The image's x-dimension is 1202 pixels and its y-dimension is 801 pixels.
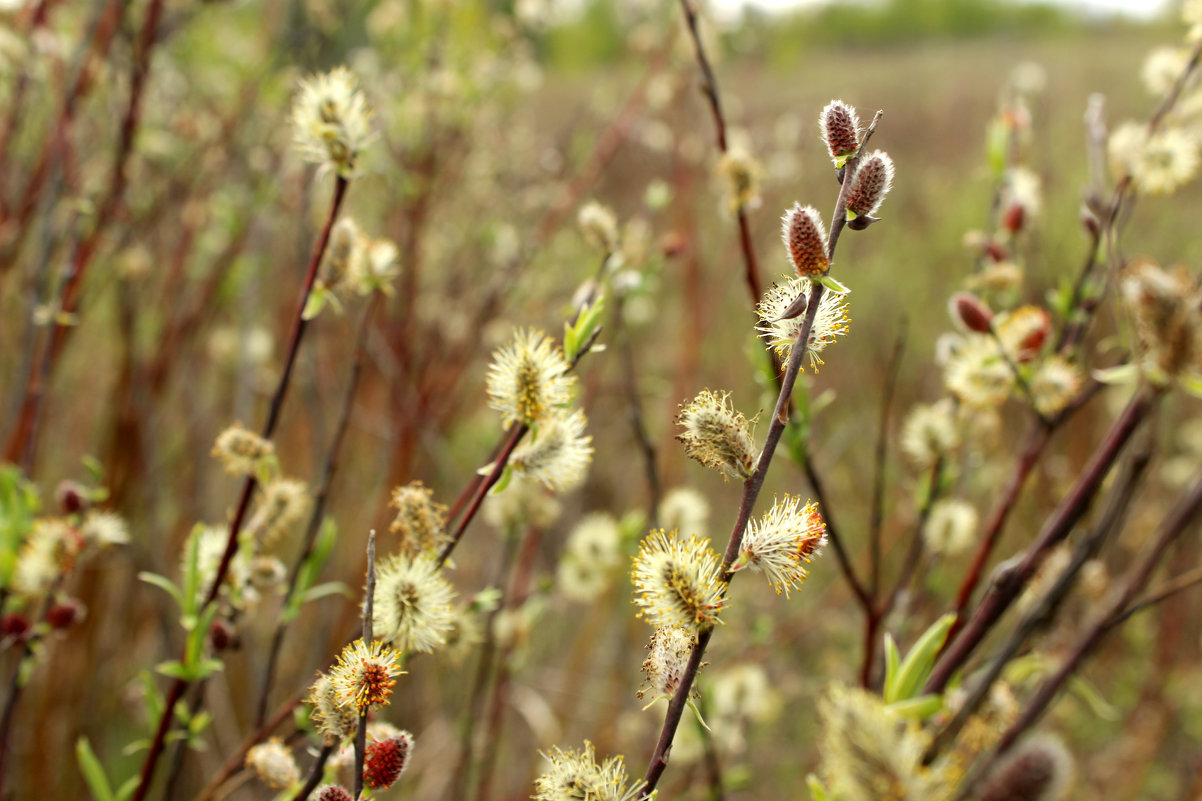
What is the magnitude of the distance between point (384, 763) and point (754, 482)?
1.16 ft

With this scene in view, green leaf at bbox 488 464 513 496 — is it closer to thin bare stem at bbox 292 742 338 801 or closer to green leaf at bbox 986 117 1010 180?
thin bare stem at bbox 292 742 338 801

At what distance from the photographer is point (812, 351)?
63 centimetres

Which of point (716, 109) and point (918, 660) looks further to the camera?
point (716, 109)

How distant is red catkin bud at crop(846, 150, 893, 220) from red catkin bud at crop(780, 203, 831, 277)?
47 millimetres

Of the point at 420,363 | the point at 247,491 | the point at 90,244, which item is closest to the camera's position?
the point at 247,491

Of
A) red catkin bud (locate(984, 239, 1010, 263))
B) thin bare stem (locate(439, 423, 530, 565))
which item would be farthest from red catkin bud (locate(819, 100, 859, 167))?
red catkin bud (locate(984, 239, 1010, 263))

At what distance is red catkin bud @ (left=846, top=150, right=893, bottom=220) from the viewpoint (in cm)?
59

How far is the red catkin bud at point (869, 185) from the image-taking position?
A: 1.94 feet

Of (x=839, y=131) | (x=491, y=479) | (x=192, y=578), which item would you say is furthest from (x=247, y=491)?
(x=839, y=131)

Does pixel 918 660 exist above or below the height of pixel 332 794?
above

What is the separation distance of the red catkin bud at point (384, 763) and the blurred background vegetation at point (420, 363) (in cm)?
51

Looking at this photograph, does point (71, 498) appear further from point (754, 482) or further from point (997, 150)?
point (997, 150)

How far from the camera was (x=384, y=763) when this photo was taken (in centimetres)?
59

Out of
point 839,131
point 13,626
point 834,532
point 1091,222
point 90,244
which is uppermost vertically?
point 90,244
